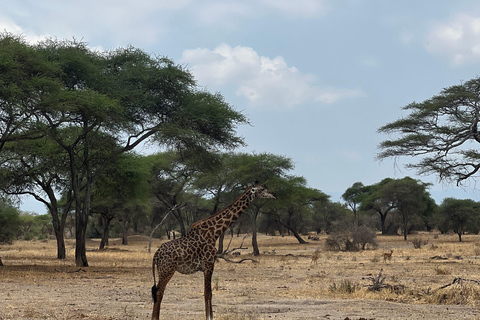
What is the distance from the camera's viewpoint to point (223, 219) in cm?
974

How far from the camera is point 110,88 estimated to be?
22453mm

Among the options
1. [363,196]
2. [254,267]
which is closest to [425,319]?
[254,267]

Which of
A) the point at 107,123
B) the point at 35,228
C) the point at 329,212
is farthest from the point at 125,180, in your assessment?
the point at 329,212

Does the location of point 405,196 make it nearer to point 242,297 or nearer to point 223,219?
point 242,297

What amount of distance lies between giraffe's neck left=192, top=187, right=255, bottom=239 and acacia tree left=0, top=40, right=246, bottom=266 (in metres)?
11.7

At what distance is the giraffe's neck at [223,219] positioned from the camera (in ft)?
31.1

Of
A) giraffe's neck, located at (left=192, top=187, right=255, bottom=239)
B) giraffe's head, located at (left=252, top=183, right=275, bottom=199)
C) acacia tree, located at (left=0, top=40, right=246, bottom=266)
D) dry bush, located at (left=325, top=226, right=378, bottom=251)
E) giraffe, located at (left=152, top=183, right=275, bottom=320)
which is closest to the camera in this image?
giraffe, located at (left=152, top=183, right=275, bottom=320)

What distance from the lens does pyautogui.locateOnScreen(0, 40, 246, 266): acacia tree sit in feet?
71.9

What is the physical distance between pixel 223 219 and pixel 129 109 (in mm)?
14432

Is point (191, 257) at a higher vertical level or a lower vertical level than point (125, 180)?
lower

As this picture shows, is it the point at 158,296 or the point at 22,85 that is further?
the point at 22,85

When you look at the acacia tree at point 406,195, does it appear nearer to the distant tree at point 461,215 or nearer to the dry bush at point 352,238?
the distant tree at point 461,215

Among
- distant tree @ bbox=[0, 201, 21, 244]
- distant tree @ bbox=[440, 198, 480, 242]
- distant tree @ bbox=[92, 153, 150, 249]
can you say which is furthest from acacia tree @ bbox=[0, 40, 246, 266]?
distant tree @ bbox=[440, 198, 480, 242]

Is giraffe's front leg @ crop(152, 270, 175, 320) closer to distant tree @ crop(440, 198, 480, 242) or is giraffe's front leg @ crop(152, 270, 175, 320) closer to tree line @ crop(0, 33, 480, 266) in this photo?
tree line @ crop(0, 33, 480, 266)
